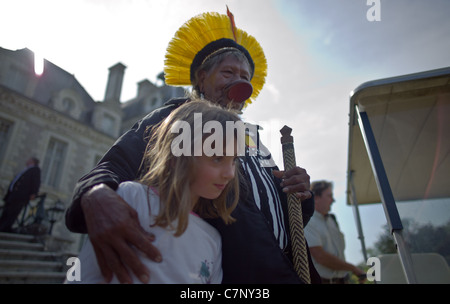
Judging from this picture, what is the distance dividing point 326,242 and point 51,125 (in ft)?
51.0

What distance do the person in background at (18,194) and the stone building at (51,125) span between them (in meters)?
6.22

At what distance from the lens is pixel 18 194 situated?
298 inches

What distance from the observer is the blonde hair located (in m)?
1.07

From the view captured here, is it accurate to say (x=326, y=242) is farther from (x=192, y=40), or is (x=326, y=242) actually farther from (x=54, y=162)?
(x=54, y=162)

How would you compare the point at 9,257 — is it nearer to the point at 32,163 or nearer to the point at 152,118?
the point at 32,163

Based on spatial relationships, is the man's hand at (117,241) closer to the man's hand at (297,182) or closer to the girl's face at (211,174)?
the girl's face at (211,174)

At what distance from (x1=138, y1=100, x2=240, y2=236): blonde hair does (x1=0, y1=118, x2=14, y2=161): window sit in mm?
15145

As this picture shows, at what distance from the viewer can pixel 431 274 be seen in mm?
3682

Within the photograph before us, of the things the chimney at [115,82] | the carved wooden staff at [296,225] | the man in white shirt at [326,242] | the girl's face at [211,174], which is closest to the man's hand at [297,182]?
the carved wooden staff at [296,225]

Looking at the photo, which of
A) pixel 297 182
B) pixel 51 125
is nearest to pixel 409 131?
pixel 297 182

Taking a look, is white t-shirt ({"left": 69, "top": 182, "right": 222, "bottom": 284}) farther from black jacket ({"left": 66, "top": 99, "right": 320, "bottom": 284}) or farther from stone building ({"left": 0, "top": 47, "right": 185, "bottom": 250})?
stone building ({"left": 0, "top": 47, "right": 185, "bottom": 250})

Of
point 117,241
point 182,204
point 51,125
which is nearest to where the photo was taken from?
point 117,241

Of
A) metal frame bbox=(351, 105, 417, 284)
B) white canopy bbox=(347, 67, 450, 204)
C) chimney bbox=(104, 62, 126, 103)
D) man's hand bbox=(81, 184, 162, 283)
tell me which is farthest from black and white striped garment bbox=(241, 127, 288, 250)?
chimney bbox=(104, 62, 126, 103)
